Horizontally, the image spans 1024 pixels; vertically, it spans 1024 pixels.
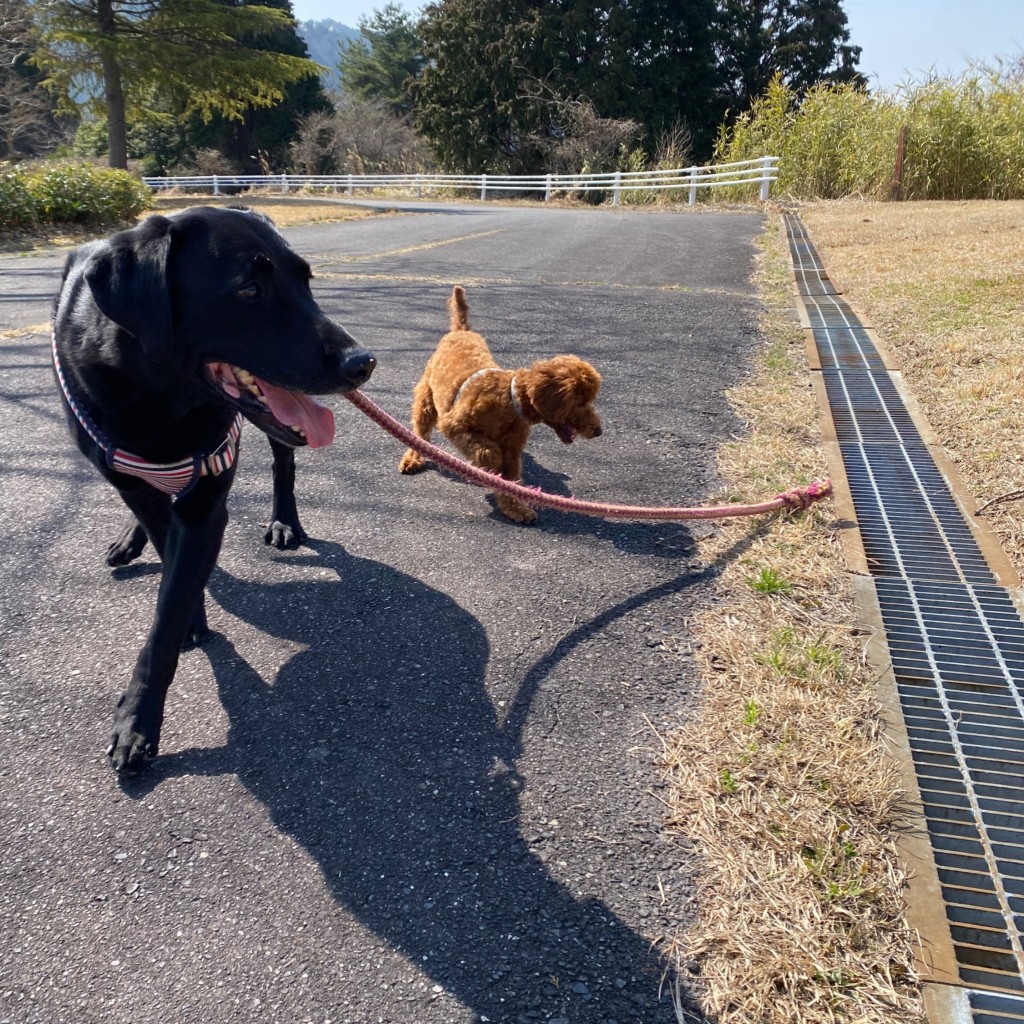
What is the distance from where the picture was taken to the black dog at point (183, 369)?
1948 millimetres

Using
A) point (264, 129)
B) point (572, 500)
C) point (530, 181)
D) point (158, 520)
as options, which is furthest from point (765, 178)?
point (264, 129)

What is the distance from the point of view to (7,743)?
6.48 feet

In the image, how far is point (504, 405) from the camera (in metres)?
3.50

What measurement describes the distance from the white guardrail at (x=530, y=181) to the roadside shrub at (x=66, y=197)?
36.4 ft

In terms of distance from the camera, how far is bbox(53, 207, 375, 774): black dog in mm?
1948

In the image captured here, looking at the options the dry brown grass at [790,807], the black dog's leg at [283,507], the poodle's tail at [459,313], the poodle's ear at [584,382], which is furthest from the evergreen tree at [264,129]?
the dry brown grass at [790,807]

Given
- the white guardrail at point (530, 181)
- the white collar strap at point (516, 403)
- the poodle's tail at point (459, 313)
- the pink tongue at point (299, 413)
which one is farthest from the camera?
the white guardrail at point (530, 181)

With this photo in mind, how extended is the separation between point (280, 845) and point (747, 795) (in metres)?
1.09

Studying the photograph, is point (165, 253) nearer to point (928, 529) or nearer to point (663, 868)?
point (663, 868)

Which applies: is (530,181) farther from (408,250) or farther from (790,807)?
(790,807)

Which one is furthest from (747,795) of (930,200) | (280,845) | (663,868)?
(930,200)

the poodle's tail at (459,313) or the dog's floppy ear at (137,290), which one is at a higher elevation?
the dog's floppy ear at (137,290)

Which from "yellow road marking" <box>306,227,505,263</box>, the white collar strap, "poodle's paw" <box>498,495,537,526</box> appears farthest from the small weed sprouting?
"yellow road marking" <box>306,227,505,263</box>

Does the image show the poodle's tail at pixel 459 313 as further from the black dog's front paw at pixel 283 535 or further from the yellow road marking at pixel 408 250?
the yellow road marking at pixel 408 250
